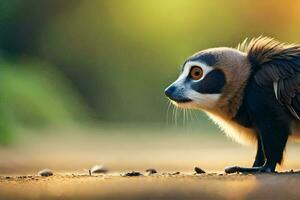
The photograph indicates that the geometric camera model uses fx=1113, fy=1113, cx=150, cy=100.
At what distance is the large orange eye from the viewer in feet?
34.0

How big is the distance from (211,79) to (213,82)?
33 mm

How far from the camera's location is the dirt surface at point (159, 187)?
7.71 metres

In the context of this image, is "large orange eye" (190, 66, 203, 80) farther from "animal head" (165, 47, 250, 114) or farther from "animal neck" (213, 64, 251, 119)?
"animal neck" (213, 64, 251, 119)

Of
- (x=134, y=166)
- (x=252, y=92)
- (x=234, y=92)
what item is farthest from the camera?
(x=134, y=166)

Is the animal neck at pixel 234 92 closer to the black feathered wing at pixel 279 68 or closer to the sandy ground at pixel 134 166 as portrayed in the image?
the black feathered wing at pixel 279 68

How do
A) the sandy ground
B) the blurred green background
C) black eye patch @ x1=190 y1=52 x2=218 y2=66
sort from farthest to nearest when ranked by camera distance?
the blurred green background
black eye patch @ x1=190 y1=52 x2=218 y2=66
the sandy ground

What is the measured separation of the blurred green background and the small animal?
12.3 metres

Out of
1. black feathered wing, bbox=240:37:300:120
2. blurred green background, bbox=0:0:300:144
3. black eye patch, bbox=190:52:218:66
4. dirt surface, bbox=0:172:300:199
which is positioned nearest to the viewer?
dirt surface, bbox=0:172:300:199

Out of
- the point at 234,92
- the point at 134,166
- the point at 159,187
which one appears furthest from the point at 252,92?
the point at 134,166

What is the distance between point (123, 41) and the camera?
25.5 metres

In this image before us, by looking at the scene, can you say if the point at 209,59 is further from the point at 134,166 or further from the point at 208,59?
the point at 134,166

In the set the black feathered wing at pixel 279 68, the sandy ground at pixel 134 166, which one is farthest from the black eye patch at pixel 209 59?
the sandy ground at pixel 134 166

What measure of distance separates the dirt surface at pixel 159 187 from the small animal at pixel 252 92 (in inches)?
27.6

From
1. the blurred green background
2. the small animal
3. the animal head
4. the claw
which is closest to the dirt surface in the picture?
the claw
